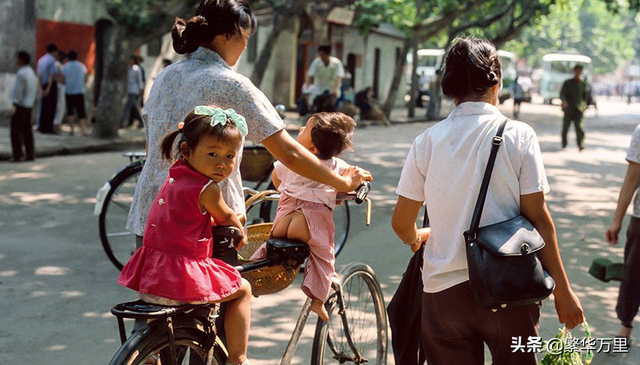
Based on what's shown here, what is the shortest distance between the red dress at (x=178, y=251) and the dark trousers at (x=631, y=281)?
2.96 meters

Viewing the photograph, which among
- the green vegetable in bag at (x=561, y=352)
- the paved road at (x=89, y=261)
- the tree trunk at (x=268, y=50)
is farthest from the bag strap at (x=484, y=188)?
the tree trunk at (x=268, y=50)

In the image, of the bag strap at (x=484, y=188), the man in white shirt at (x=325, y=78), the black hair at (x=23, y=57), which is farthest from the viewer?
the man in white shirt at (x=325, y=78)

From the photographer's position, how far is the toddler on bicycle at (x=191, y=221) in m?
2.92

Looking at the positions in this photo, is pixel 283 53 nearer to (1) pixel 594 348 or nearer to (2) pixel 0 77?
(2) pixel 0 77

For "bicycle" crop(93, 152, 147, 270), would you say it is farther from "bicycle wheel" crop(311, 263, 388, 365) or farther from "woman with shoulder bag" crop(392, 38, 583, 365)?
"woman with shoulder bag" crop(392, 38, 583, 365)

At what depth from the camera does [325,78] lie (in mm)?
16562

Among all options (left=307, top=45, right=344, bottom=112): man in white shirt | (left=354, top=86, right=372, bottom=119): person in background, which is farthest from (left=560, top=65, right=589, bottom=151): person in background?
(left=354, top=86, right=372, bottom=119): person in background

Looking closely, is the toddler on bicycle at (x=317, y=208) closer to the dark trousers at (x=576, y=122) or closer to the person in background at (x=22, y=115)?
the person in background at (x=22, y=115)

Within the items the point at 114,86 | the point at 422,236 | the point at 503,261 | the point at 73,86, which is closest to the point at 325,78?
the point at 114,86

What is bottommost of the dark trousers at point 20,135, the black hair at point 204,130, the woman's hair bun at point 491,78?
the dark trousers at point 20,135

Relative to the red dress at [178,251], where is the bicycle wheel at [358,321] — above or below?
below

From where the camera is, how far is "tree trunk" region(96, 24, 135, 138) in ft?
54.6

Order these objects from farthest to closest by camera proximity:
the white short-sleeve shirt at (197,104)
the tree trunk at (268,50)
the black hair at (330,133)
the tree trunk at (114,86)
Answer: the tree trunk at (268,50), the tree trunk at (114,86), the black hair at (330,133), the white short-sleeve shirt at (197,104)

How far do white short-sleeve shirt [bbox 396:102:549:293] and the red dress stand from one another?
69cm
